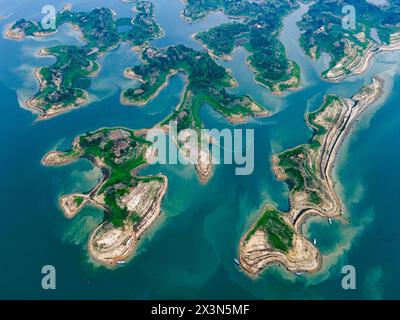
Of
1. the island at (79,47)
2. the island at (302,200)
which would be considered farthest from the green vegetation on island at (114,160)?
the island at (302,200)

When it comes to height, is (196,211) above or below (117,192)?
below

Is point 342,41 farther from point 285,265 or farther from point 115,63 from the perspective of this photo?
point 285,265

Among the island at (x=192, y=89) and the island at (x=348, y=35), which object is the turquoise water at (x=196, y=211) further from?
the island at (x=348, y=35)

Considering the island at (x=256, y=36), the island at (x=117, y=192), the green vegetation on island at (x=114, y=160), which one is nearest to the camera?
the island at (x=117, y=192)

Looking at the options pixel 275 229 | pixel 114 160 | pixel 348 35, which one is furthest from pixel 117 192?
pixel 348 35

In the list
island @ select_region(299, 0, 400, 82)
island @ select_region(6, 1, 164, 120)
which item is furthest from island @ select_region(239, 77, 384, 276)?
island @ select_region(6, 1, 164, 120)

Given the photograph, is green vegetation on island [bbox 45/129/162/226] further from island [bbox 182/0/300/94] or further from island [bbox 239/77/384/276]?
island [bbox 182/0/300/94]

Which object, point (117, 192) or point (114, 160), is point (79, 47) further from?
point (117, 192)
